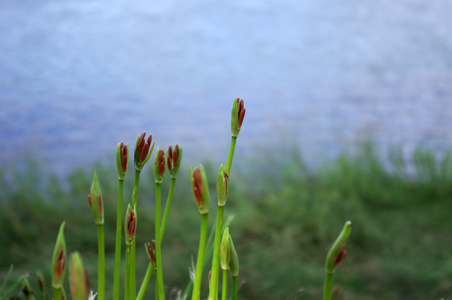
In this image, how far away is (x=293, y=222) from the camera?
67 cm

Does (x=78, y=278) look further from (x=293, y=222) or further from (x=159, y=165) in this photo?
(x=293, y=222)

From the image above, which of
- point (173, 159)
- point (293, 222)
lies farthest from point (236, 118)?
point (293, 222)

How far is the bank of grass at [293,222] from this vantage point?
0.55 meters

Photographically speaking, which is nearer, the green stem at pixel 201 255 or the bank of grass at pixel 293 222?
the green stem at pixel 201 255

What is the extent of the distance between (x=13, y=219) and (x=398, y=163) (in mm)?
720

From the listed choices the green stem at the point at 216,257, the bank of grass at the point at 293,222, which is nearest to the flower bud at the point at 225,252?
the green stem at the point at 216,257

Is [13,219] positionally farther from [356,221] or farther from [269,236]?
[356,221]

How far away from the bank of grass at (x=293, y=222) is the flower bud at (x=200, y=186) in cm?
43

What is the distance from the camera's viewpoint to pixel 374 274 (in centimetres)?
55

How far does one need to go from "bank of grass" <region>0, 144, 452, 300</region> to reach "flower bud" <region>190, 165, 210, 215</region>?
431 mm

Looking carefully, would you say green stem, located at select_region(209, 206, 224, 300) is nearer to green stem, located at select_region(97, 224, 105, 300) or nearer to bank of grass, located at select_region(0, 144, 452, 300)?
green stem, located at select_region(97, 224, 105, 300)

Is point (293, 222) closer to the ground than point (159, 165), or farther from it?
closer to the ground

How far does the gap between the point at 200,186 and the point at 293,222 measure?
1.83ft

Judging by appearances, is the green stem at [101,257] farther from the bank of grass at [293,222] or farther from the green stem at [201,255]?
the bank of grass at [293,222]
